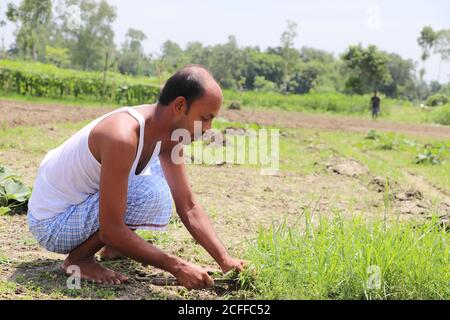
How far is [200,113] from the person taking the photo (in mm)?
2617

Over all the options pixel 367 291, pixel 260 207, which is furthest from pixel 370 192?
pixel 367 291

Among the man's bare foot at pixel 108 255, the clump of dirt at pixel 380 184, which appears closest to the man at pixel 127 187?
the man's bare foot at pixel 108 255

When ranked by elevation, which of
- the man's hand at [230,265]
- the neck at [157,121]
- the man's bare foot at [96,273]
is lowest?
the man's bare foot at [96,273]

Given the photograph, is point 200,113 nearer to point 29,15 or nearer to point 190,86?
point 190,86

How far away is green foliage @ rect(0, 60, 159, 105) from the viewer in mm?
19391

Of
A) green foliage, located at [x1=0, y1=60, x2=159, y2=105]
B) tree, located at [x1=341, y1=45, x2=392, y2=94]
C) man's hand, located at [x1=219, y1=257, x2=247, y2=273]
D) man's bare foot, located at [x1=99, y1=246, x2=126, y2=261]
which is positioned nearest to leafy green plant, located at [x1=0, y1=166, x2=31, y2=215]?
man's bare foot, located at [x1=99, y1=246, x2=126, y2=261]

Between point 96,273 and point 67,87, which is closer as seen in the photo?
point 96,273

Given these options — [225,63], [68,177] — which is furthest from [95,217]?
[225,63]

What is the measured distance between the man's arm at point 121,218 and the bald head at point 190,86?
12.6 inches

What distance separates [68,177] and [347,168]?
5.46 metres

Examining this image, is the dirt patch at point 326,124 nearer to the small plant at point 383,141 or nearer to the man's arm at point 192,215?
the small plant at point 383,141

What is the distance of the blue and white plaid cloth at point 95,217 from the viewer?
9.21 feet
